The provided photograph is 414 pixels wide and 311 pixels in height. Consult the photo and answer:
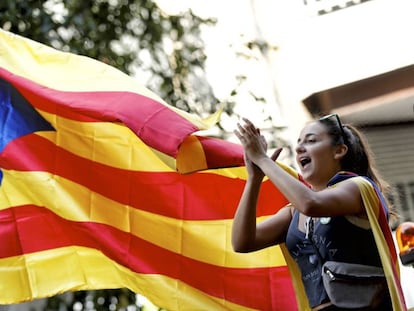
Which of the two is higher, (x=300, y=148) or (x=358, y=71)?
(x=358, y=71)

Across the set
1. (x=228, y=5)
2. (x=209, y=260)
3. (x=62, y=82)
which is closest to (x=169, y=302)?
(x=209, y=260)

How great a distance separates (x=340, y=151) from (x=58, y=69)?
1556 millimetres

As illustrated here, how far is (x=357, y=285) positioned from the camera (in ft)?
8.75

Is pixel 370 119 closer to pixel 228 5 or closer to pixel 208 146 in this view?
pixel 228 5

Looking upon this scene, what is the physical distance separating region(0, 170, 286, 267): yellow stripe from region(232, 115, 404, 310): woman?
0.65m

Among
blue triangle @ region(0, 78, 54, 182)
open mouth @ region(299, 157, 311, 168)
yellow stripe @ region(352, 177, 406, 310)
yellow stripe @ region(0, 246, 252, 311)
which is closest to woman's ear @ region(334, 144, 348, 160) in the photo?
open mouth @ region(299, 157, 311, 168)

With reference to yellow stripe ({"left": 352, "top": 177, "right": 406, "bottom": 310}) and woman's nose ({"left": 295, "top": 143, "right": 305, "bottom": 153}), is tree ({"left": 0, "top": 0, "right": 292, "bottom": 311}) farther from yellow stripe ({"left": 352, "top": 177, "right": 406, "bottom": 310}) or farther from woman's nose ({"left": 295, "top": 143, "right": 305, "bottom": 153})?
yellow stripe ({"left": 352, "top": 177, "right": 406, "bottom": 310})

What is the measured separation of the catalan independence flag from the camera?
372 centimetres

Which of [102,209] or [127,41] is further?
[127,41]

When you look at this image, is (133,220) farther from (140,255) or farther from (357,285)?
(357,285)

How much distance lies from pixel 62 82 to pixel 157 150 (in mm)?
851

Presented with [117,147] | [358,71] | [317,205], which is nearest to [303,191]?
[317,205]

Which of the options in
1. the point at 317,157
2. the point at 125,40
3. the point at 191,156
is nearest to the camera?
the point at 317,157

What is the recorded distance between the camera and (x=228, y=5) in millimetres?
7898
